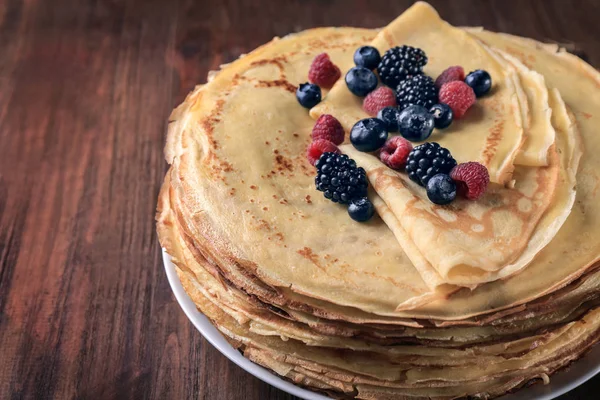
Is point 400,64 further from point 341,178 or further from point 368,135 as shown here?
point 341,178

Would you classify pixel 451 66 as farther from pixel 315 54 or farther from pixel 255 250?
pixel 255 250

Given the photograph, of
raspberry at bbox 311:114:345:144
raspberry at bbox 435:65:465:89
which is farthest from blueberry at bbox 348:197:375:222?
raspberry at bbox 435:65:465:89

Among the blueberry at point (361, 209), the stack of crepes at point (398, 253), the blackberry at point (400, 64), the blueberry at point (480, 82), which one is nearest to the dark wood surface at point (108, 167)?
the stack of crepes at point (398, 253)

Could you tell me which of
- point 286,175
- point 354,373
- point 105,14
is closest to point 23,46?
point 105,14

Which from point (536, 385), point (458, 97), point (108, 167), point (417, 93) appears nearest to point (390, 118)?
point (417, 93)

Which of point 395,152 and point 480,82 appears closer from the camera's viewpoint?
point 395,152

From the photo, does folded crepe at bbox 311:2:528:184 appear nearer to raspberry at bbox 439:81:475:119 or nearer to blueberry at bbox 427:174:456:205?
raspberry at bbox 439:81:475:119
